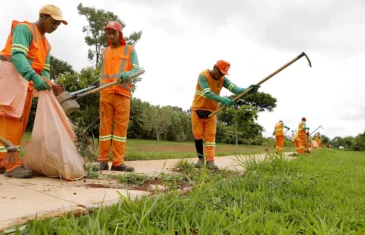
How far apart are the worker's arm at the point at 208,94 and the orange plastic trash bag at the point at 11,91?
97.7 inches

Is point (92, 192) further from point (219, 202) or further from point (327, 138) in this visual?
point (327, 138)

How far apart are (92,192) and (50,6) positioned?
204cm

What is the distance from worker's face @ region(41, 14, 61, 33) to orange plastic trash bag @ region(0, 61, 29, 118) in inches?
21.6

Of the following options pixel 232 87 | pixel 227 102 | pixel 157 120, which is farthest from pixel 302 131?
pixel 157 120

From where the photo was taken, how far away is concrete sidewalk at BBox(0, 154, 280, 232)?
5.15 ft

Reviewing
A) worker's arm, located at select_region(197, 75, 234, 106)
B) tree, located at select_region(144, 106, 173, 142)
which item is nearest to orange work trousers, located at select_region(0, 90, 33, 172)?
worker's arm, located at select_region(197, 75, 234, 106)

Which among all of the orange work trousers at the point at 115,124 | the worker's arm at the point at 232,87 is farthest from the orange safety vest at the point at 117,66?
the worker's arm at the point at 232,87

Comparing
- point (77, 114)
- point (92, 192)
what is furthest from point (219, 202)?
point (77, 114)

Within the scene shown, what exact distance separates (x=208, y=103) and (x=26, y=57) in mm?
2669

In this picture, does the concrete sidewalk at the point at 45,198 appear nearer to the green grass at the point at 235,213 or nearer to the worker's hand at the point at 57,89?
the green grass at the point at 235,213

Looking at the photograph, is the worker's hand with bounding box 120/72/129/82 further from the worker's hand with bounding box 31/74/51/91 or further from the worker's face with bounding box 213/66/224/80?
the worker's face with bounding box 213/66/224/80

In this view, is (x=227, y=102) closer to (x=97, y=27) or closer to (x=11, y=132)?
(x=11, y=132)

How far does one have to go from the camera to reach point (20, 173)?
107 inches

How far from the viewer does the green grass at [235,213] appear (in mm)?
1501
